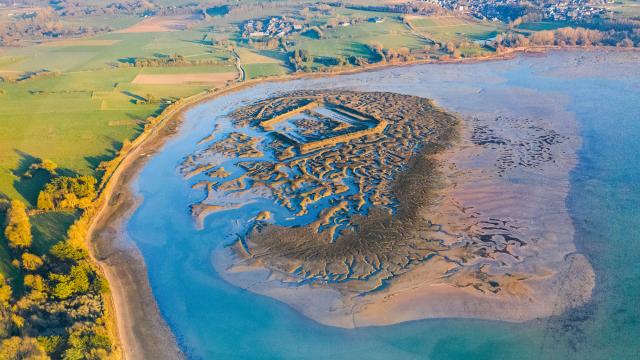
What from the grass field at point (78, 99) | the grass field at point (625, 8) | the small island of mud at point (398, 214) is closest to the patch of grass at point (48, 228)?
the grass field at point (78, 99)

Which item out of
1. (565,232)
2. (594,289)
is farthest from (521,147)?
(594,289)

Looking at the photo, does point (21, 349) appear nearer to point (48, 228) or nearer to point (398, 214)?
point (48, 228)

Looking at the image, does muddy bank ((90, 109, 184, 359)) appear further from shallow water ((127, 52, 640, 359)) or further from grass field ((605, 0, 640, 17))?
grass field ((605, 0, 640, 17))

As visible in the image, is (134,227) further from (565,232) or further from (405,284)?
(565,232)

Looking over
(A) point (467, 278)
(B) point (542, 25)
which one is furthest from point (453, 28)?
(A) point (467, 278)

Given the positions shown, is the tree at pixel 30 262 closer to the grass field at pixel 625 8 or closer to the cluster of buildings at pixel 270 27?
the cluster of buildings at pixel 270 27

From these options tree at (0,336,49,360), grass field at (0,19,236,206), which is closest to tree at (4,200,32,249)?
grass field at (0,19,236,206)

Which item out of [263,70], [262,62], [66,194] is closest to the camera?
[66,194]
